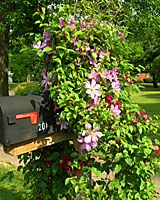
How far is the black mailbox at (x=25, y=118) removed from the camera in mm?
→ 1538

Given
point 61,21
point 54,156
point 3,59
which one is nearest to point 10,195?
point 54,156

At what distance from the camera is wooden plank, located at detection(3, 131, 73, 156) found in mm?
1674

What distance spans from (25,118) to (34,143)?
0.89ft

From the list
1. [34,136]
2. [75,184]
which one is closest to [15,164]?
[75,184]

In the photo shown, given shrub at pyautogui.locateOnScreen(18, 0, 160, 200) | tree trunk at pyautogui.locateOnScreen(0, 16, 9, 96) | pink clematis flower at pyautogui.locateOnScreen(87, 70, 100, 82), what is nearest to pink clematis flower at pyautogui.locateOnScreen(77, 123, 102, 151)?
shrub at pyautogui.locateOnScreen(18, 0, 160, 200)

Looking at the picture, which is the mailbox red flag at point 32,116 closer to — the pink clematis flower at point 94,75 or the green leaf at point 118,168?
the pink clematis flower at point 94,75

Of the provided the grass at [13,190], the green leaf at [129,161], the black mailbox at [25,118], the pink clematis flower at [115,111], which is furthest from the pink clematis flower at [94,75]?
the grass at [13,190]

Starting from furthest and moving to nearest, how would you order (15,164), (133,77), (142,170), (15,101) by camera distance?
1. (15,164)
2. (133,77)
3. (142,170)
4. (15,101)

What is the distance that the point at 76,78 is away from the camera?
195cm

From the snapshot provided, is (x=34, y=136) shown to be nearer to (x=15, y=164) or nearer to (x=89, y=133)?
(x=89, y=133)

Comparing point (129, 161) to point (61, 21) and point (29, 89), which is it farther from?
point (29, 89)

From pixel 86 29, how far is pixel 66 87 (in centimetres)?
54

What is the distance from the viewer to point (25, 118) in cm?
166

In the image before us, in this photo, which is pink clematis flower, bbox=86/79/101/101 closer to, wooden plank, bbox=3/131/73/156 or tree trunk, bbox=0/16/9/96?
wooden plank, bbox=3/131/73/156
